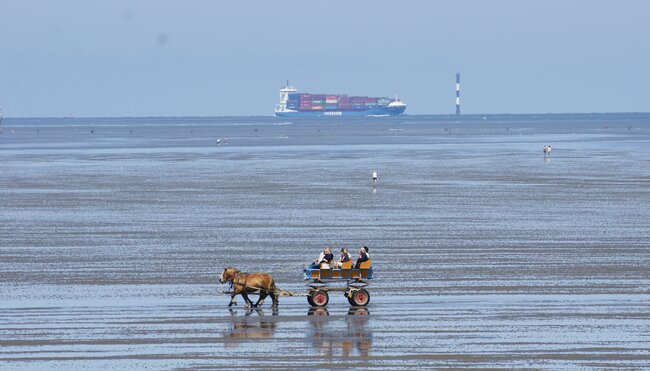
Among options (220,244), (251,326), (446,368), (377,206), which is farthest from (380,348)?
(377,206)

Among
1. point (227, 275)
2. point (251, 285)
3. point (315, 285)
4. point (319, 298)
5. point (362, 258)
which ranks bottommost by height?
point (319, 298)

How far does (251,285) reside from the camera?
25266 millimetres

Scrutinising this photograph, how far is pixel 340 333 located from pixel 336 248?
1337 cm

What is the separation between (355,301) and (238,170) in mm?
55942

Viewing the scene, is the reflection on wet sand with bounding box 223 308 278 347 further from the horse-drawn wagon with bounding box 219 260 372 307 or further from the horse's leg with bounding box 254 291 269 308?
the horse-drawn wagon with bounding box 219 260 372 307

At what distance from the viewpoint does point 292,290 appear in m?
28.0

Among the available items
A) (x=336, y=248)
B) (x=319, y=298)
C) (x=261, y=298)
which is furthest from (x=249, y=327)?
(x=336, y=248)

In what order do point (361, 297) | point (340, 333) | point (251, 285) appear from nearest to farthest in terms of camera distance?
point (340, 333) < point (251, 285) < point (361, 297)

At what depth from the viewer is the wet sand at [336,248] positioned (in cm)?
2044

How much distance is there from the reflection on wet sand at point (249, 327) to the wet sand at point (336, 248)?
0.06m

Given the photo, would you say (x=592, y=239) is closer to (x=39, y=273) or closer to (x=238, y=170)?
(x=39, y=273)

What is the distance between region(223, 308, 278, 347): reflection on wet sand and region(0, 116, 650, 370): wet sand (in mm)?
60

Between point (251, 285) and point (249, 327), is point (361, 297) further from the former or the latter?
point (249, 327)

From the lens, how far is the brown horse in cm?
2522
